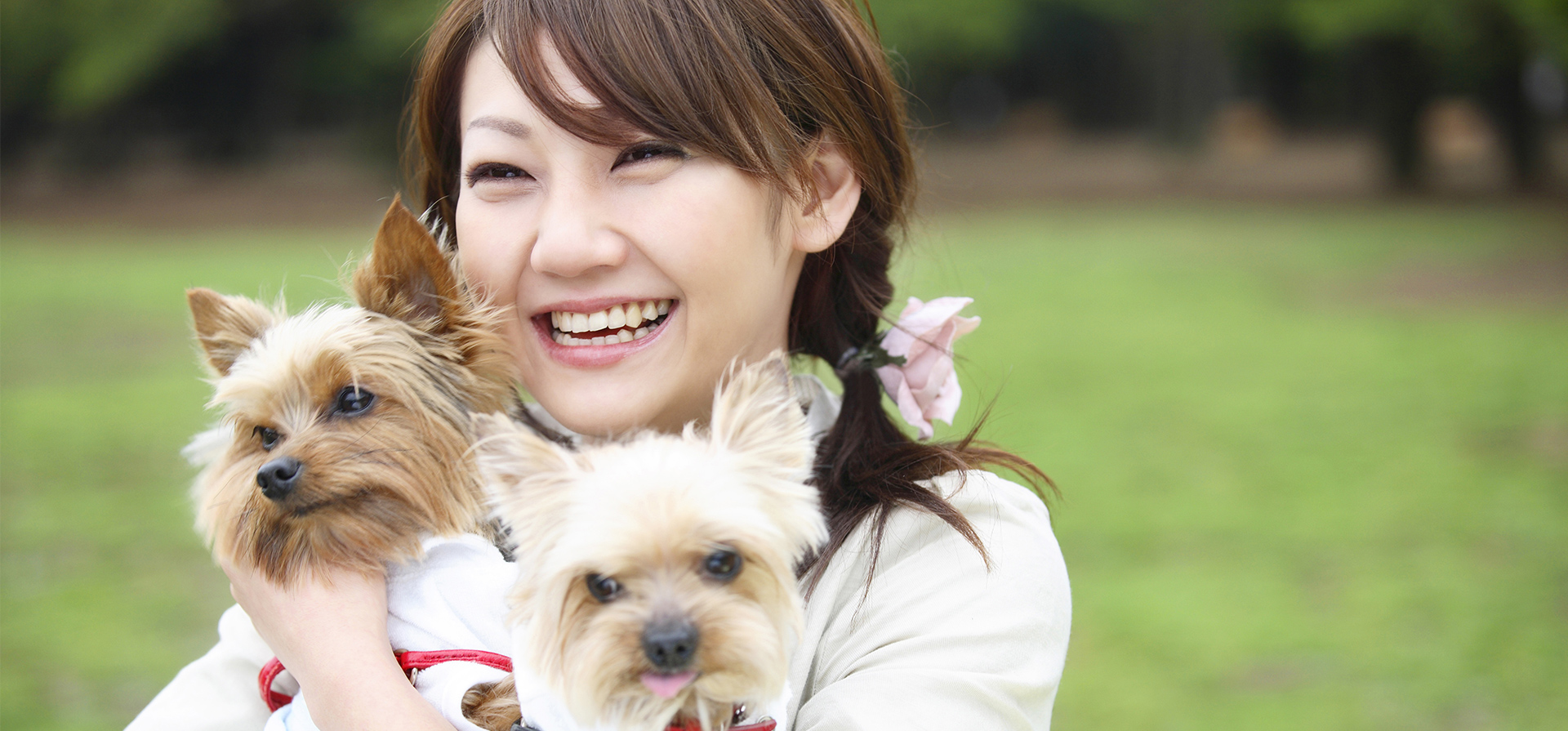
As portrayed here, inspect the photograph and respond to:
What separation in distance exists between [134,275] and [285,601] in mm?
24120

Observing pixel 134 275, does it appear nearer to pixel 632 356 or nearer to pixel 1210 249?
pixel 1210 249

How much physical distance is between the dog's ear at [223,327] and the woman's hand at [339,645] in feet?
1.69

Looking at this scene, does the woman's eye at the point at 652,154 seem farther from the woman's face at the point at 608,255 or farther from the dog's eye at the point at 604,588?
the dog's eye at the point at 604,588

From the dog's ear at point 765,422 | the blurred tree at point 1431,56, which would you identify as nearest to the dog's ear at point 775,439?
the dog's ear at point 765,422

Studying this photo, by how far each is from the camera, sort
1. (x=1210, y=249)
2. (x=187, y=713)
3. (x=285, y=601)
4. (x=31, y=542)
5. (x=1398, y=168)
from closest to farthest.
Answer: (x=285, y=601)
(x=187, y=713)
(x=31, y=542)
(x=1210, y=249)
(x=1398, y=168)

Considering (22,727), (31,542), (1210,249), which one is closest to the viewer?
(22,727)

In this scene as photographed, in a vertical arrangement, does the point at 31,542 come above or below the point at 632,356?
below

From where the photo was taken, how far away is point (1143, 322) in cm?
1805

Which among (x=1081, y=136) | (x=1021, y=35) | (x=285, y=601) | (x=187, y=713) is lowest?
(x=1081, y=136)

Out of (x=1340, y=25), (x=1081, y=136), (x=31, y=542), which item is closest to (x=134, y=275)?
(x=31, y=542)

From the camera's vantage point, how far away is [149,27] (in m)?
38.6

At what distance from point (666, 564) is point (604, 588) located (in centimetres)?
12

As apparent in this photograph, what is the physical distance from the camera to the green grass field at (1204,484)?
7164mm

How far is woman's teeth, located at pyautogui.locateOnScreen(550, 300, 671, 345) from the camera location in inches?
109
